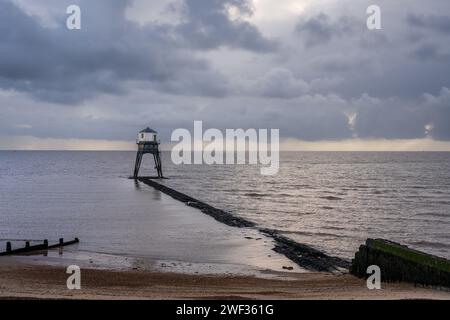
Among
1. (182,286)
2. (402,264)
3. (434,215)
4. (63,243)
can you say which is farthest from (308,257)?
(434,215)

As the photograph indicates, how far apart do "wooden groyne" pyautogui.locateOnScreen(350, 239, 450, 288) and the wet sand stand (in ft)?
1.64

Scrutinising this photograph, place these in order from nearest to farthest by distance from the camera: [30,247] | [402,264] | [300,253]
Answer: [402,264] < [30,247] < [300,253]

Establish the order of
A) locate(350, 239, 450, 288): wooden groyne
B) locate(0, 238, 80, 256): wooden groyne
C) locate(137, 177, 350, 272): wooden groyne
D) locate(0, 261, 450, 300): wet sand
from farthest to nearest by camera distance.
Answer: locate(0, 238, 80, 256): wooden groyne → locate(137, 177, 350, 272): wooden groyne → locate(350, 239, 450, 288): wooden groyne → locate(0, 261, 450, 300): wet sand

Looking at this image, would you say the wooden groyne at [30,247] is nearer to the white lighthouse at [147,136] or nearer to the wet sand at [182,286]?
the wet sand at [182,286]

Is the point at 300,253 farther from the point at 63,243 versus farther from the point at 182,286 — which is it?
the point at 63,243

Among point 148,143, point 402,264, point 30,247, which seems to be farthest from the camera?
point 148,143

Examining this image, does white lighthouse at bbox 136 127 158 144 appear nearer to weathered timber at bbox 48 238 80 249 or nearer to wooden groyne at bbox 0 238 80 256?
weathered timber at bbox 48 238 80 249

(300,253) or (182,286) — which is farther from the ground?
(182,286)

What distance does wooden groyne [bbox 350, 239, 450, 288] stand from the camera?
18.4 meters

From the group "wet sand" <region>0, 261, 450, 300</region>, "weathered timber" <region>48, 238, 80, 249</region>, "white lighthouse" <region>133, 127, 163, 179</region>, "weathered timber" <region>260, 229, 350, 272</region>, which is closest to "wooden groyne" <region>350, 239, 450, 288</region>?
"wet sand" <region>0, 261, 450, 300</region>

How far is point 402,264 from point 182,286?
8.73 meters

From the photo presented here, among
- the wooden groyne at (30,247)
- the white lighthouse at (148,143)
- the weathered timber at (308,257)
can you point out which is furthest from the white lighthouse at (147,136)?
the wooden groyne at (30,247)

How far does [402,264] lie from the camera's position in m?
20.2

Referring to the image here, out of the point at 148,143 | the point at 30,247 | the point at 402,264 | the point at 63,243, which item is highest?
the point at 148,143
